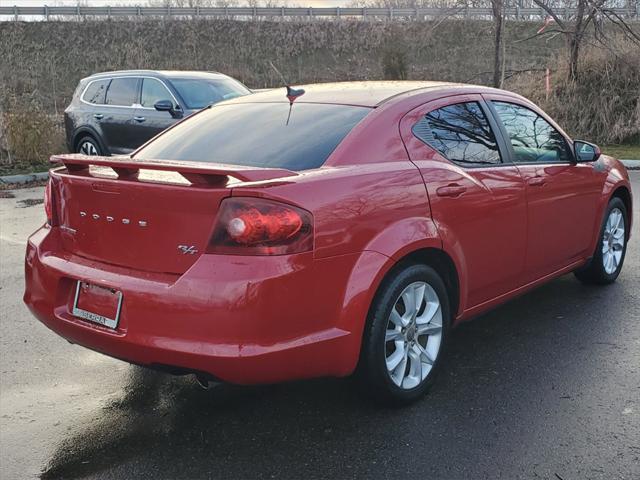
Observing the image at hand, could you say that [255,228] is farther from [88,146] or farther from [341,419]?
[88,146]

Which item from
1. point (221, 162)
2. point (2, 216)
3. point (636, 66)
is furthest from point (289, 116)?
point (636, 66)

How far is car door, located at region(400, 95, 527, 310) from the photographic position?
11.5 feet

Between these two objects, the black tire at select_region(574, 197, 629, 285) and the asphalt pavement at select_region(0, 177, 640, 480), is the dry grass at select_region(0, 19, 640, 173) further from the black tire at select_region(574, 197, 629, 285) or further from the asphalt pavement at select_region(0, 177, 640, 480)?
the asphalt pavement at select_region(0, 177, 640, 480)

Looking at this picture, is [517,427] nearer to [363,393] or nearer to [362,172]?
[363,393]

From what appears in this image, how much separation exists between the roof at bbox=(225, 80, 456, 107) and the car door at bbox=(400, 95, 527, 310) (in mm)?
211

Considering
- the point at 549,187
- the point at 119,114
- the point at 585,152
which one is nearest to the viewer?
the point at 549,187

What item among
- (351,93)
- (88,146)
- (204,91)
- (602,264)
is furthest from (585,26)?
(351,93)

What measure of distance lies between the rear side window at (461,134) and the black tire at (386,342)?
753 mm

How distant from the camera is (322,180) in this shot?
115 inches

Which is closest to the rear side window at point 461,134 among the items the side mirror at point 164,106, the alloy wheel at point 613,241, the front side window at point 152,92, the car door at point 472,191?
the car door at point 472,191

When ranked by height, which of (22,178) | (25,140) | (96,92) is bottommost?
(22,178)

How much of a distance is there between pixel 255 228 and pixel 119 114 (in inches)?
363

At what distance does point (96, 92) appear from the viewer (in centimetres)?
1177

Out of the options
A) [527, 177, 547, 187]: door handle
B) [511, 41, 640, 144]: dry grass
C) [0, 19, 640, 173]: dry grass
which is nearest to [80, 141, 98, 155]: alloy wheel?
[527, 177, 547, 187]: door handle
